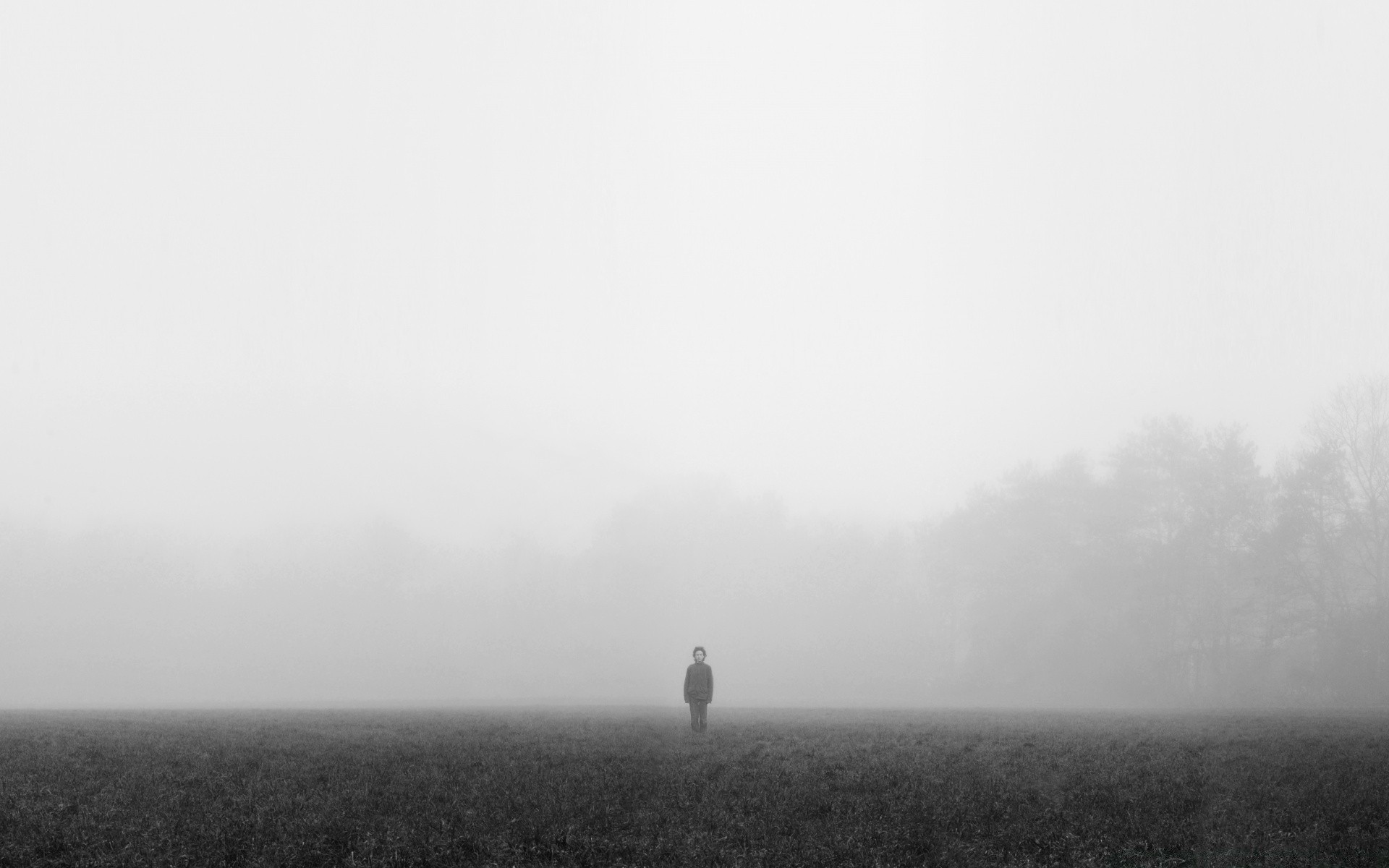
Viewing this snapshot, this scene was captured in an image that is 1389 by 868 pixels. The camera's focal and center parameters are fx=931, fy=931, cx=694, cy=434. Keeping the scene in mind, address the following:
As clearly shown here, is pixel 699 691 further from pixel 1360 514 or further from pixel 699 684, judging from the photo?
pixel 1360 514

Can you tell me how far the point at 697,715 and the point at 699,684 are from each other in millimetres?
1050

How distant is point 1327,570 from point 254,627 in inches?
4564

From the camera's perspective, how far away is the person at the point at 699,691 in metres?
31.7

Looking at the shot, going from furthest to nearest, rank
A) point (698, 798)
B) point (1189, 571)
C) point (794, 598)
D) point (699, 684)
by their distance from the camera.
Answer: point (794, 598) < point (1189, 571) < point (699, 684) < point (698, 798)

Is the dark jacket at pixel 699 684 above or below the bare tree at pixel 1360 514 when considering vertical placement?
below

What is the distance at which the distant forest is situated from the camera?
213 feet

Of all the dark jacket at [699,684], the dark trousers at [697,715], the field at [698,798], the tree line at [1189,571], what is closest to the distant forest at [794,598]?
the tree line at [1189,571]

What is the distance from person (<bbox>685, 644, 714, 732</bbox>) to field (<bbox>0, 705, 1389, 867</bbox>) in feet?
6.16

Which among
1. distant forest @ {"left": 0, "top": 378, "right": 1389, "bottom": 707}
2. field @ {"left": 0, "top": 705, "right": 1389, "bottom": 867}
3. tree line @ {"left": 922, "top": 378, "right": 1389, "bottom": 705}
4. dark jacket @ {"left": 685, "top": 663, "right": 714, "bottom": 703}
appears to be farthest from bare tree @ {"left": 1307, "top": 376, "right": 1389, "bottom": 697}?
dark jacket @ {"left": 685, "top": 663, "right": 714, "bottom": 703}

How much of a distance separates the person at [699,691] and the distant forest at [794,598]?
138ft

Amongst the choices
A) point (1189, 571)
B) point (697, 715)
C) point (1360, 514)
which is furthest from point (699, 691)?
point (1360, 514)

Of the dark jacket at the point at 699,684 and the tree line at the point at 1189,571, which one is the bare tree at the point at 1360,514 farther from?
the dark jacket at the point at 699,684

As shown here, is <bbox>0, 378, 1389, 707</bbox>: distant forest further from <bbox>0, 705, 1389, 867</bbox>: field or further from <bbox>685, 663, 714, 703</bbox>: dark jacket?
<bbox>0, 705, 1389, 867</bbox>: field

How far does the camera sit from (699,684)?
32062 millimetres
